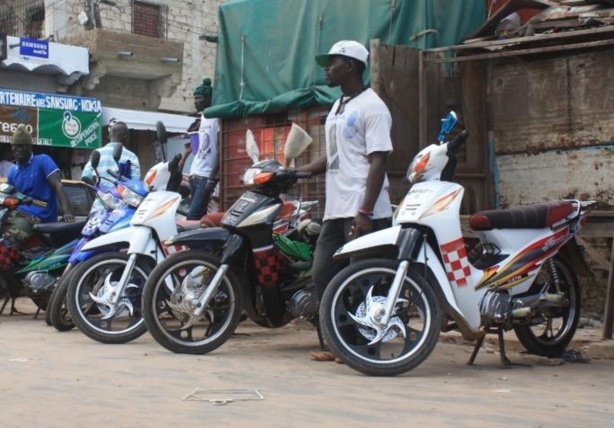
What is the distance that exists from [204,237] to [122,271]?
1194 mm

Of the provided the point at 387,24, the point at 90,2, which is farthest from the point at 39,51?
the point at 387,24

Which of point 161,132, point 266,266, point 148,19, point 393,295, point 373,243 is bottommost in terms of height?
point 393,295

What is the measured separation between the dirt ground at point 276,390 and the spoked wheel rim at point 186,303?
155 mm

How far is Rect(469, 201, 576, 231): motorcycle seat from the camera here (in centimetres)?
517

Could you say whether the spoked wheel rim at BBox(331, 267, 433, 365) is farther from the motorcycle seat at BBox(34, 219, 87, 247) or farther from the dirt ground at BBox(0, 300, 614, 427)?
the motorcycle seat at BBox(34, 219, 87, 247)

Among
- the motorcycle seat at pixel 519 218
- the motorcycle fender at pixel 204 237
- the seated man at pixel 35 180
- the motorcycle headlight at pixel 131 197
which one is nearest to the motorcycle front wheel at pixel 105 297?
the motorcycle headlight at pixel 131 197

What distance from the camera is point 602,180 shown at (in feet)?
23.5

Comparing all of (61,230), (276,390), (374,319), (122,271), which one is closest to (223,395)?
(276,390)

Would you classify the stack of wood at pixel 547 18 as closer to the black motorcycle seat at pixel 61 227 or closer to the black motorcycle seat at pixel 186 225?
the black motorcycle seat at pixel 186 225

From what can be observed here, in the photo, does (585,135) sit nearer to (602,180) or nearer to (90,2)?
(602,180)

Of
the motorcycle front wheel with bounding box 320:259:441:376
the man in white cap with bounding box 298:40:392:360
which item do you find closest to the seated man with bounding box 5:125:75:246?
the man in white cap with bounding box 298:40:392:360

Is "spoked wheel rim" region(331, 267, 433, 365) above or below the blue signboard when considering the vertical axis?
below

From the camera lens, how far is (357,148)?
5324 mm

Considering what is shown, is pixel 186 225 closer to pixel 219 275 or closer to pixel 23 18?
pixel 219 275
